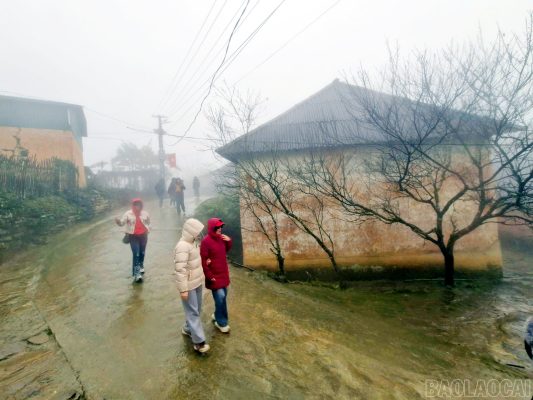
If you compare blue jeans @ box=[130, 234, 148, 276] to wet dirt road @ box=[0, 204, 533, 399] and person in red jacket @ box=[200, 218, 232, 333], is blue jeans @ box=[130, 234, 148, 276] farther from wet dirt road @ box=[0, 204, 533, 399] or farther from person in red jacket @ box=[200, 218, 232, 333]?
person in red jacket @ box=[200, 218, 232, 333]

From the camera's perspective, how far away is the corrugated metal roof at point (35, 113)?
49.4 feet

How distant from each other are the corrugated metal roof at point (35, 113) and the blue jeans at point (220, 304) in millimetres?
17792

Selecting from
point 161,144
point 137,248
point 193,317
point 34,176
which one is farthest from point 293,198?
point 161,144

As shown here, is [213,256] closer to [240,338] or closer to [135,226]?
[240,338]

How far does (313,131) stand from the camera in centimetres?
988

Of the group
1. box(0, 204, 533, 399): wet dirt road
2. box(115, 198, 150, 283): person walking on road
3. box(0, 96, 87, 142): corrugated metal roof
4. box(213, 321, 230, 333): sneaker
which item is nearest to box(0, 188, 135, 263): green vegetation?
box(0, 204, 533, 399): wet dirt road

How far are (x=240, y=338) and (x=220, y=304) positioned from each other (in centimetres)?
58

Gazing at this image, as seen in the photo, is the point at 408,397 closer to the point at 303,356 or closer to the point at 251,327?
the point at 303,356

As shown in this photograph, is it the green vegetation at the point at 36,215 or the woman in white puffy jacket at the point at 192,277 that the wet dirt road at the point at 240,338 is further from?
the green vegetation at the point at 36,215

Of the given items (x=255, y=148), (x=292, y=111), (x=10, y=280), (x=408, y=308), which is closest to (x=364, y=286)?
Result: (x=408, y=308)

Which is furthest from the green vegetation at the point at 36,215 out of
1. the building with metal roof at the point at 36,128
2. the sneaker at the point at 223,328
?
the sneaker at the point at 223,328

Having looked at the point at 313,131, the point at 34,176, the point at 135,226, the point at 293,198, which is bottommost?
the point at 135,226

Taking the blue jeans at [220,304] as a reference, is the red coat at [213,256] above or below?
above

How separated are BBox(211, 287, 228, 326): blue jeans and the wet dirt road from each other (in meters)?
0.21
